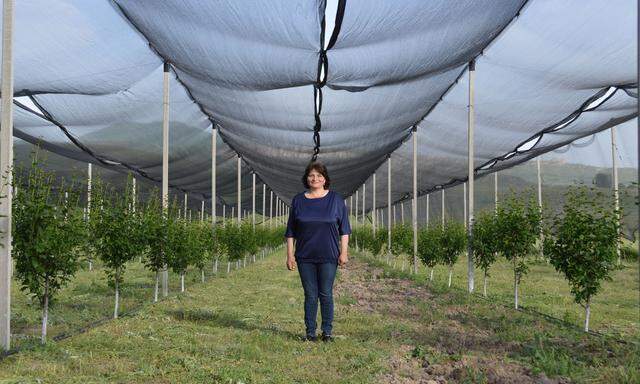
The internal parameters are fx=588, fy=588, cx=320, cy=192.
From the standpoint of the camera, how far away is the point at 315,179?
17.4ft

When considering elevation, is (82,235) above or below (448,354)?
above

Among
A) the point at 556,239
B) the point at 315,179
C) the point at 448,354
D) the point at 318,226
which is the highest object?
the point at 315,179

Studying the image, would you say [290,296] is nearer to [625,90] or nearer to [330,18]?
[330,18]

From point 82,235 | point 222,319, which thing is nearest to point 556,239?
point 222,319

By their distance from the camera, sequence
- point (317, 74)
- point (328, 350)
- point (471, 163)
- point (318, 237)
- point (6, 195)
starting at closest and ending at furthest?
point (6, 195) → point (328, 350) → point (318, 237) → point (317, 74) → point (471, 163)

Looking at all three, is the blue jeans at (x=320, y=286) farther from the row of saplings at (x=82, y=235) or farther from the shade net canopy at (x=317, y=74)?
the shade net canopy at (x=317, y=74)

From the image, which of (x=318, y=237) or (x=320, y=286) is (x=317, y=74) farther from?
(x=320, y=286)

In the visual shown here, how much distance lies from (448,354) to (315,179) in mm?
1910

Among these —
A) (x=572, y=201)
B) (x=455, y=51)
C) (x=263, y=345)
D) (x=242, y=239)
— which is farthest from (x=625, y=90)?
(x=242, y=239)

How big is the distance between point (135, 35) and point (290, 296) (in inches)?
180

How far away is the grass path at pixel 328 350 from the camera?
4129mm

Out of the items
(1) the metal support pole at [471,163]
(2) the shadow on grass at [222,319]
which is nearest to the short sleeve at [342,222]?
(2) the shadow on grass at [222,319]

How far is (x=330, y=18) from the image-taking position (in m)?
6.93

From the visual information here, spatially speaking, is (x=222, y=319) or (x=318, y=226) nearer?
(x=318, y=226)
